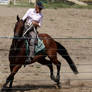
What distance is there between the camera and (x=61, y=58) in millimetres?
13320

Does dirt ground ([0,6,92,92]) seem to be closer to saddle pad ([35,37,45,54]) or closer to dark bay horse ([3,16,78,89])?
dark bay horse ([3,16,78,89])

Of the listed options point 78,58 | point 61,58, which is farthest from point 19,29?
point 78,58

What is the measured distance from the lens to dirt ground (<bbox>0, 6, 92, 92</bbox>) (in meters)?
10.5

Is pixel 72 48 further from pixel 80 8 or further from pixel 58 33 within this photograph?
pixel 80 8

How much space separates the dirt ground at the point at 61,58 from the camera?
1054 cm

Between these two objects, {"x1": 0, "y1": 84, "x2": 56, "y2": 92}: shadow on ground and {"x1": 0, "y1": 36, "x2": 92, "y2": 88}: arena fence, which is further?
{"x1": 0, "y1": 36, "x2": 92, "y2": 88}: arena fence

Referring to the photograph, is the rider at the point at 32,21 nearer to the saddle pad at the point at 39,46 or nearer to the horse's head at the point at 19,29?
the saddle pad at the point at 39,46

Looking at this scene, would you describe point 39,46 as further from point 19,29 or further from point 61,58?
point 61,58

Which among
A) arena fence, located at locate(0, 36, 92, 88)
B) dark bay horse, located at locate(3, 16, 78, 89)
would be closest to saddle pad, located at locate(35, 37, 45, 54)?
dark bay horse, located at locate(3, 16, 78, 89)

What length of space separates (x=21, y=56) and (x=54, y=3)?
71.0ft

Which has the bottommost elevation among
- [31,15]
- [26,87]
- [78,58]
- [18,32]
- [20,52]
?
[78,58]

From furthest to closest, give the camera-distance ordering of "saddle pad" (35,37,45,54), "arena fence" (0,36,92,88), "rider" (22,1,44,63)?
"arena fence" (0,36,92,88)
"saddle pad" (35,37,45,54)
"rider" (22,1,44,63)

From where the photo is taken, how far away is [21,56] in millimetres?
9734

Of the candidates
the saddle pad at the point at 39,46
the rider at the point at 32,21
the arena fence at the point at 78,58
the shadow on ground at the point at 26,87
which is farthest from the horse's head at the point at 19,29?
the arena fence at the point at 78,58
